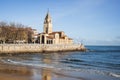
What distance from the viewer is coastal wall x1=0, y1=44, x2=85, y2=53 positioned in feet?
230

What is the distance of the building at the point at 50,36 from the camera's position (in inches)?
4186

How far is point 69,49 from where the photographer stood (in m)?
101

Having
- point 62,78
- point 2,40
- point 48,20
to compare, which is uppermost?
point 48,20

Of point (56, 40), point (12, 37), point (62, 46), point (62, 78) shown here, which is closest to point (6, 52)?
point (12, 37)

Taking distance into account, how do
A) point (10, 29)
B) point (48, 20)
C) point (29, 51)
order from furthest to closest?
point (48, 20) → point (10, 29) → point (29, 51)

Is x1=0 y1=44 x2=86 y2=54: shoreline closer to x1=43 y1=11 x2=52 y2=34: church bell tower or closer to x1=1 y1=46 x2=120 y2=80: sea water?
x1=1 y1=46 x2=120 y2=80: sea water

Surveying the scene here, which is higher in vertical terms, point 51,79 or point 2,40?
point 2,40

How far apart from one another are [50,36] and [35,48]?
27.5 metres

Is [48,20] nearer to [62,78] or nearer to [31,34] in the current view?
[31,34]

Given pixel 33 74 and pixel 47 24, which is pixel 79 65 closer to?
pixel 33 74

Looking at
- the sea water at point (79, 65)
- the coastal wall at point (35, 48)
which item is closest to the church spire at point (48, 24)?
the coastal wall at point (35, 48)

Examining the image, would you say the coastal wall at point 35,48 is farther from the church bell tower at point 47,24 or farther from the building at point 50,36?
the church bell tower at point 47,24

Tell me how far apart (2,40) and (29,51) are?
11.2 m

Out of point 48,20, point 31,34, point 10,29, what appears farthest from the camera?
point 48,20
